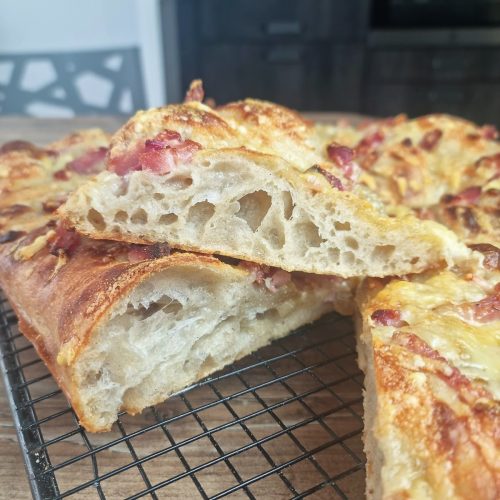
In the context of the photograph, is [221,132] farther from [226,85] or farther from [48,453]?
[226,85]

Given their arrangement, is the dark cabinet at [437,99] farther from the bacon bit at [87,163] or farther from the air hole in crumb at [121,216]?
the air hole in crumb at [121,216]

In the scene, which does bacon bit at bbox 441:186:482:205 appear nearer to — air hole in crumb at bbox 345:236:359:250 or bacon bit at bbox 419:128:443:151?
bacon bit at bbox 419:128:443:151

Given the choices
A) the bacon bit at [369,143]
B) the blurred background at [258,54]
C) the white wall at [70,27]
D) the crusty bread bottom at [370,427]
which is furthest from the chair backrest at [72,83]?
the crusty bread bottom at [370,427]

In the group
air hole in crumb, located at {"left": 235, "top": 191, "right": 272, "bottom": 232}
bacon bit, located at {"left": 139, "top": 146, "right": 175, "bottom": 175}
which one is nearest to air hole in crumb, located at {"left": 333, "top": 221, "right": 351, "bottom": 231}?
air hole in crumb, located at {"left": 235, "top": 191, "right": 272, "bottom": 232}

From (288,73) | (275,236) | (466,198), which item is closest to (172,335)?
(275,236)

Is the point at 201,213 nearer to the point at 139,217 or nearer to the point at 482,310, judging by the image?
the point at 139,217

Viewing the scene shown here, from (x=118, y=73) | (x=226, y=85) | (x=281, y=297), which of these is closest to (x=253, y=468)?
(x=281, y=297)

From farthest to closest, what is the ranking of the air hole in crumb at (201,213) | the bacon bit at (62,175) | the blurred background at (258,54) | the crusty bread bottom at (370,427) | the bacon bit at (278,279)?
the blurred background at (258,54)
the bacon bit at (62,175)
the bacon bit at (278,279)
the air hole in crumb at (201,213)
the crusty bread bottom at (370,427)
